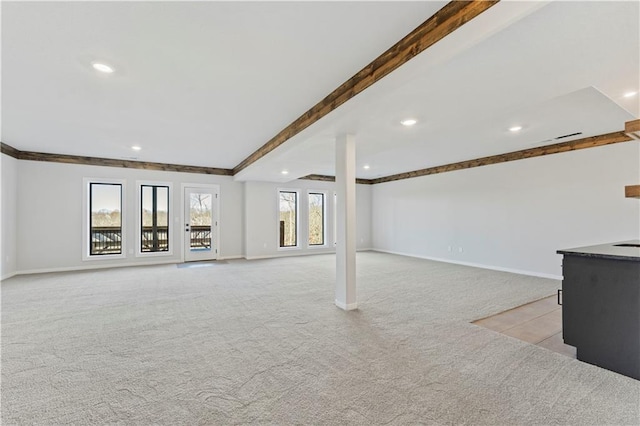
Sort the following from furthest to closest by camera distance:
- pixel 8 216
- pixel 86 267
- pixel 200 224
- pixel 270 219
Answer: pixel 270 219
pixel 200 224
pixel 86 267
pixel 8 216

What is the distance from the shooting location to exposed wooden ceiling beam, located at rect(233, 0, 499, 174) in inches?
71.7

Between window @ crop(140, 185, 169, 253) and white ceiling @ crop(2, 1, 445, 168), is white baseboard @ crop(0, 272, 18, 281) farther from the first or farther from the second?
white ceiling @ crop(2, 1, 445, 168)

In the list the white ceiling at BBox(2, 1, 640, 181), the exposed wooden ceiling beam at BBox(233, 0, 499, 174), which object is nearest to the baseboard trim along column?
the white ceiling at BBox(2, 1, 640, 181)

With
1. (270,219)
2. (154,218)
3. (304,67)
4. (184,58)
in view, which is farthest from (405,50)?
(154,218)

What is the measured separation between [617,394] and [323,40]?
10.9ft

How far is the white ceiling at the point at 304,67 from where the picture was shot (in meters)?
1.90

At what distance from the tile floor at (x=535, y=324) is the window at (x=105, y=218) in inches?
308

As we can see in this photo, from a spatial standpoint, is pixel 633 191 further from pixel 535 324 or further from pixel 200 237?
pixel 200 237

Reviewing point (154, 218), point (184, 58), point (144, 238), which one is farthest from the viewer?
point (154, 218)

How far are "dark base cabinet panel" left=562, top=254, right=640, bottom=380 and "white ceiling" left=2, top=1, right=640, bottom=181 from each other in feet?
5.29

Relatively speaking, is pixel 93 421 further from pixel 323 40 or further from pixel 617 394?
pixel 617 394

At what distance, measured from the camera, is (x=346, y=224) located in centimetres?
389

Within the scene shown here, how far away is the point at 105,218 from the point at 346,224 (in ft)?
21.0

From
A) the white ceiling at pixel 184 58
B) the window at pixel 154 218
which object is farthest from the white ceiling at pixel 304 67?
the window at pixel 154 218
